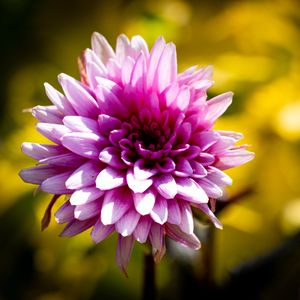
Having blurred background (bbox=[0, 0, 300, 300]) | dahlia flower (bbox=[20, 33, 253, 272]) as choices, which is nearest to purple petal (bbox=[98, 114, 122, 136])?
dahlia flower (bbox=[20, 33, 253, 272])

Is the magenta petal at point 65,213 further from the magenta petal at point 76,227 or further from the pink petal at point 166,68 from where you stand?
the pink petal at point 166,68

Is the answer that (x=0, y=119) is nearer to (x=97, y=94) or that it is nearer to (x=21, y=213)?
(x=21, y=213)

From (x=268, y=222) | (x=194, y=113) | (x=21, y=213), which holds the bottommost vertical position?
(x=268, y=222)

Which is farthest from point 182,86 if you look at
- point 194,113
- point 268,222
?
point 268,222

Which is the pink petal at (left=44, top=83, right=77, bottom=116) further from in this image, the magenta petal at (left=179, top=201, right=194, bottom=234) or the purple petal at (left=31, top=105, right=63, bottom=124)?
the magenta petal at (left=179, top=201, right=194, bottom=234)

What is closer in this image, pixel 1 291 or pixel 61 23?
pixel 1 291

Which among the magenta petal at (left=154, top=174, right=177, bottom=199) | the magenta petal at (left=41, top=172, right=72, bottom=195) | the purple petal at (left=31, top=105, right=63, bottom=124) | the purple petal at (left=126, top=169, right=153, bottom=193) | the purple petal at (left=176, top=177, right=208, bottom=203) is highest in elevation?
the purple petal at (left=31, top=105, right=63, bottom=124)

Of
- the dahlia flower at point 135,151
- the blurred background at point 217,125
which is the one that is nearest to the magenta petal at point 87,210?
the dahlia flower at point 135,151
